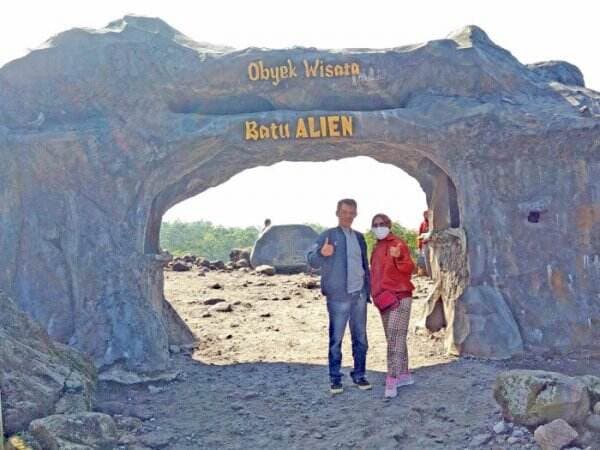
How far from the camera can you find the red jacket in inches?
254

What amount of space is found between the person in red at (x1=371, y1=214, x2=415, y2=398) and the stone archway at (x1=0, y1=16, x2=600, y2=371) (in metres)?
1.94

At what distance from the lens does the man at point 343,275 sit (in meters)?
6.49

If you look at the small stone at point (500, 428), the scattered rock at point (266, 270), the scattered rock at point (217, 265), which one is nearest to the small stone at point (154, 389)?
the small stone at point (500, 428)

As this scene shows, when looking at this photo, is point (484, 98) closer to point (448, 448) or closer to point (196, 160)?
point (196, 160)

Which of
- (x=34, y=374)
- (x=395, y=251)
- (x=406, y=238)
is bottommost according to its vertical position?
(x=34, y=374)

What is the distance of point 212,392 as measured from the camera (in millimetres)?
7441

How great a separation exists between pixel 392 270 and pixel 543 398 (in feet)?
5.58

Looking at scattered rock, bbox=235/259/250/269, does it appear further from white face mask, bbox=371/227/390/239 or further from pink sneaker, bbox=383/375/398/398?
white face mask, bbox=371/227/390/239

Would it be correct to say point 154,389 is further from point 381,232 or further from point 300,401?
point 381,232

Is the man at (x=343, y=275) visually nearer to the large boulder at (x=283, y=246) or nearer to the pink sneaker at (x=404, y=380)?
the pink sneaker at (x=404, y=380)

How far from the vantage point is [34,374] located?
5949 millimetres

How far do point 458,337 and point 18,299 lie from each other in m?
5.04

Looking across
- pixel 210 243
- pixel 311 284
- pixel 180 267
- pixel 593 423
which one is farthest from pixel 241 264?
pixel 210 243

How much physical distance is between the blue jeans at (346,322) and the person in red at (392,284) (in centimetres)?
18
